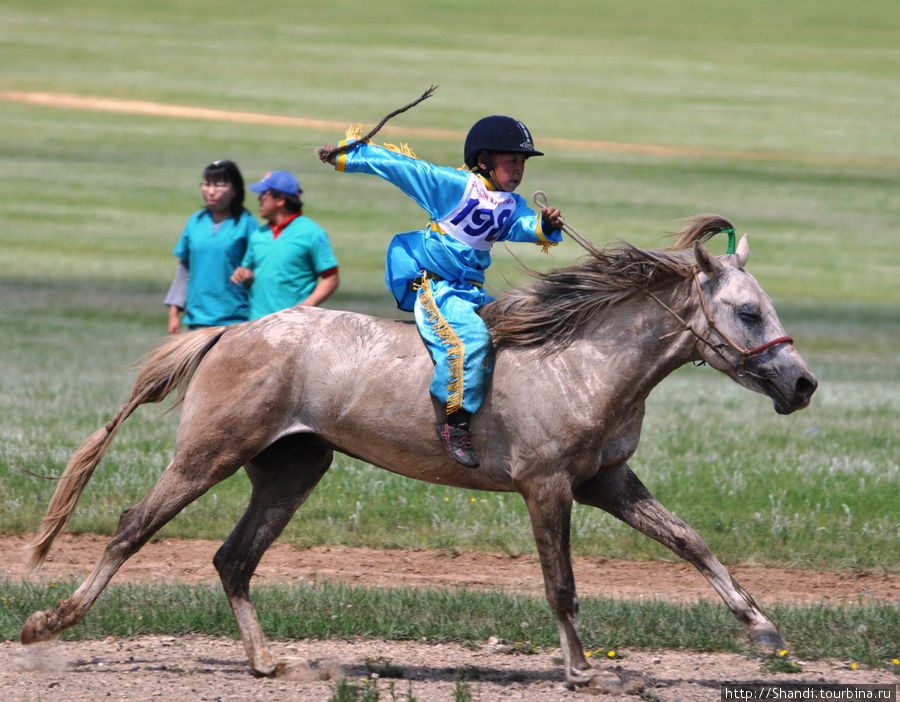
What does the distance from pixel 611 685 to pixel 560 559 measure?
1.91 feet

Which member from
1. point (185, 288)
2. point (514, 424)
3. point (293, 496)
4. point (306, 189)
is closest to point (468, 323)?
point (514, 424)

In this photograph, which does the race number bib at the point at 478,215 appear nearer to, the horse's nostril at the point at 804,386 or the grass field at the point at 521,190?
the horse's nostril at the point at 804,386

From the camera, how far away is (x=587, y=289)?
617 centimetres

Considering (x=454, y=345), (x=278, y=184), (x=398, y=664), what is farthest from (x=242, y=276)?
(x=398, y=664)

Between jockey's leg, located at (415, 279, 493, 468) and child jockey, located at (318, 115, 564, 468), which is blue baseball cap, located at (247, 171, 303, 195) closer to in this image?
child jockey, located at (318, 115, 564, 468)

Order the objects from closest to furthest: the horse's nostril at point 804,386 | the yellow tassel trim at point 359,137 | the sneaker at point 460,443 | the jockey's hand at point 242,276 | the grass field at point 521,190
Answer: the horse's nostril at point 804,386 → the sneaker at point 460,443 → the yellow tassel trim at point 359,137 → the grass field at point 521,190 → the jockey's hand at point 242,276

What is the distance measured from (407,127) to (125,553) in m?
37.8

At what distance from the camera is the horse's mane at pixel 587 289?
6.05m

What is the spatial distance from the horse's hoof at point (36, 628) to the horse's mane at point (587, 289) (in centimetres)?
240

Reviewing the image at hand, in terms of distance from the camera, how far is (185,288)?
10633 mm

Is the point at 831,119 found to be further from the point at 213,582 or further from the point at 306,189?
the point at 213,582

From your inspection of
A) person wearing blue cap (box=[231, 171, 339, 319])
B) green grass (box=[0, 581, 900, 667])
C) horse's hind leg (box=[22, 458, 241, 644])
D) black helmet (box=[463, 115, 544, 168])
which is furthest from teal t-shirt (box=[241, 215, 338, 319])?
black helmet (box=[463, 115, 544, 168])

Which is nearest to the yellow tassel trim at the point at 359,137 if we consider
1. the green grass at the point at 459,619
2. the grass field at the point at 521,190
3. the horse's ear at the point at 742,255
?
the horse's ear at the point at 742,255

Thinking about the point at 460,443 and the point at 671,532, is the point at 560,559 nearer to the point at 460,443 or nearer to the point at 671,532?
the point at 671,532
